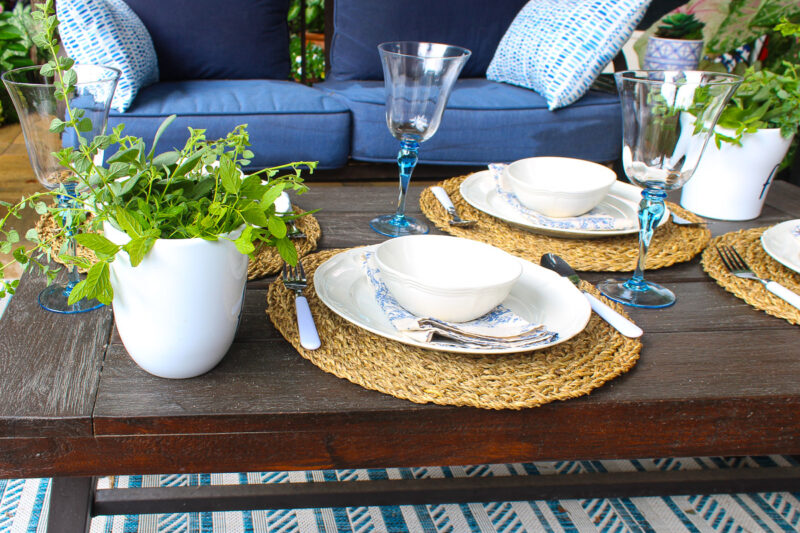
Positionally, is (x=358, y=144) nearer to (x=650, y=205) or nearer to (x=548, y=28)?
(x=548, y=28)

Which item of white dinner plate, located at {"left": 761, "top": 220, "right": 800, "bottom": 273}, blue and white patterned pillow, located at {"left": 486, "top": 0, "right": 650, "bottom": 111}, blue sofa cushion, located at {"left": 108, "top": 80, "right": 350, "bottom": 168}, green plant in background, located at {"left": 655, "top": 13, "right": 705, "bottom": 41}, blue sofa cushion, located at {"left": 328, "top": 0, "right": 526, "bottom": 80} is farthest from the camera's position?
green plant in background, located at {"left": 655, "top": 13, "right": 705, "bottom": 41}

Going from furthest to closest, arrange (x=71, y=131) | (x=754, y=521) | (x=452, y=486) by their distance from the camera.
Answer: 1. (x=71, y=131)
2. (x=754, y=521)
3. (x=452, y=486)

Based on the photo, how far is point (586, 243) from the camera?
0.98 m

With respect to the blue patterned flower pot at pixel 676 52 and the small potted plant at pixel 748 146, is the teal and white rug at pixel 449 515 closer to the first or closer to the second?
the small potted plant at pixel 748 146

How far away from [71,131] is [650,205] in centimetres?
149

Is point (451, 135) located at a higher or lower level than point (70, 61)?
lower

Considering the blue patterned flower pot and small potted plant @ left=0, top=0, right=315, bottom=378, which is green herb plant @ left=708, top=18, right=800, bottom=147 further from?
the blue patterned flower pot

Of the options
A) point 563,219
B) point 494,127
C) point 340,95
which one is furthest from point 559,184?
point 340,95

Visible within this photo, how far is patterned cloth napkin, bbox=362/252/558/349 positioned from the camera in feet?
2.07

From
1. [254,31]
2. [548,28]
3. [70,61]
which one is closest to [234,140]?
[70,61]

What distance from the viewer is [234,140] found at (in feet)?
2.00

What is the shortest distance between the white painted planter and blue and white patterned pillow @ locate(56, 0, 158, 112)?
139 centimetres

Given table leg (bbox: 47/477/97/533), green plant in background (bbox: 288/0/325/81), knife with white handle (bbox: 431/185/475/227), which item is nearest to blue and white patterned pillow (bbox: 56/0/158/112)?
green plant in background (bbox: 288/0/325/81)

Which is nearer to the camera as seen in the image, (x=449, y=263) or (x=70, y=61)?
(x=70, y=61)
